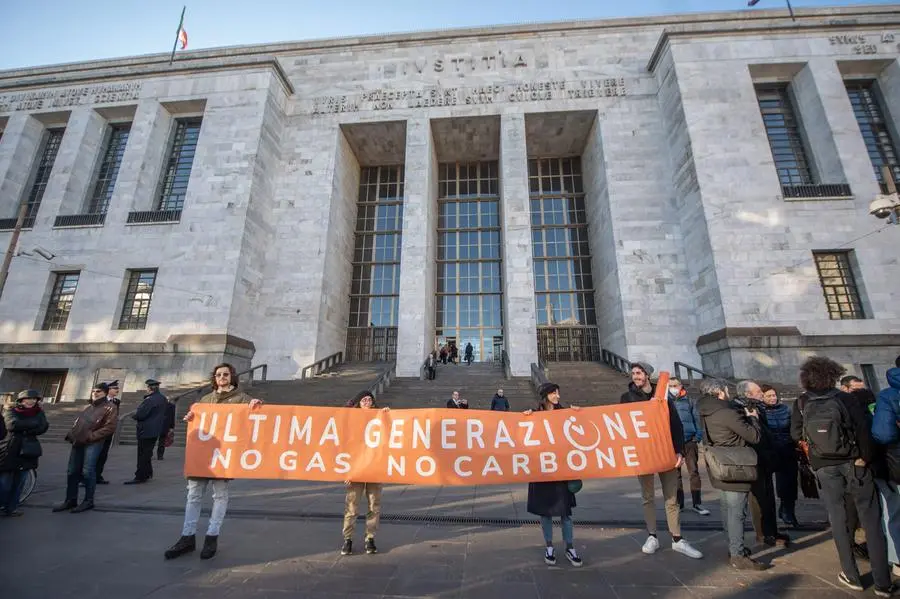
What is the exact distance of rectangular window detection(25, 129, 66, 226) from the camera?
71.0ft

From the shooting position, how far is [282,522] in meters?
5.30

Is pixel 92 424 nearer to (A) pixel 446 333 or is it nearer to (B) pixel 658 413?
(B) pixel 658 413

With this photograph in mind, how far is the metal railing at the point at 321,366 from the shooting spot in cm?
1845

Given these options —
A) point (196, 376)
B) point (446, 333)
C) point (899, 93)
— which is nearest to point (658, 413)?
point (196, 376)

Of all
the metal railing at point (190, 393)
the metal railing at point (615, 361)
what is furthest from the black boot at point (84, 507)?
the metal railing at point (615, 361)

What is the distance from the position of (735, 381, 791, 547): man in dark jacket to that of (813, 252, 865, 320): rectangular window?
1519 centimetres

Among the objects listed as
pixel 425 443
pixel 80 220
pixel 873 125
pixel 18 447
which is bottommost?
pixel 18 447

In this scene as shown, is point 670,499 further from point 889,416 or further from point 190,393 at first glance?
point 190,393

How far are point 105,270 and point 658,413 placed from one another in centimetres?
2390

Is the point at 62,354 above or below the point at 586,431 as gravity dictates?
above

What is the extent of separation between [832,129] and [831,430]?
70.0 feet

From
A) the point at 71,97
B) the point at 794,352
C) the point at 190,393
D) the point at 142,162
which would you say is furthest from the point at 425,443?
the point at 71,97

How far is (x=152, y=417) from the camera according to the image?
849 centimetres

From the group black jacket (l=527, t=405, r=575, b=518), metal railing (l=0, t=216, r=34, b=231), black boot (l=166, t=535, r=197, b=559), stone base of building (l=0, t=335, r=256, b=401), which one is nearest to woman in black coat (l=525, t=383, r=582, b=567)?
black jacket (l=527, t=405, r=575, b=518)
